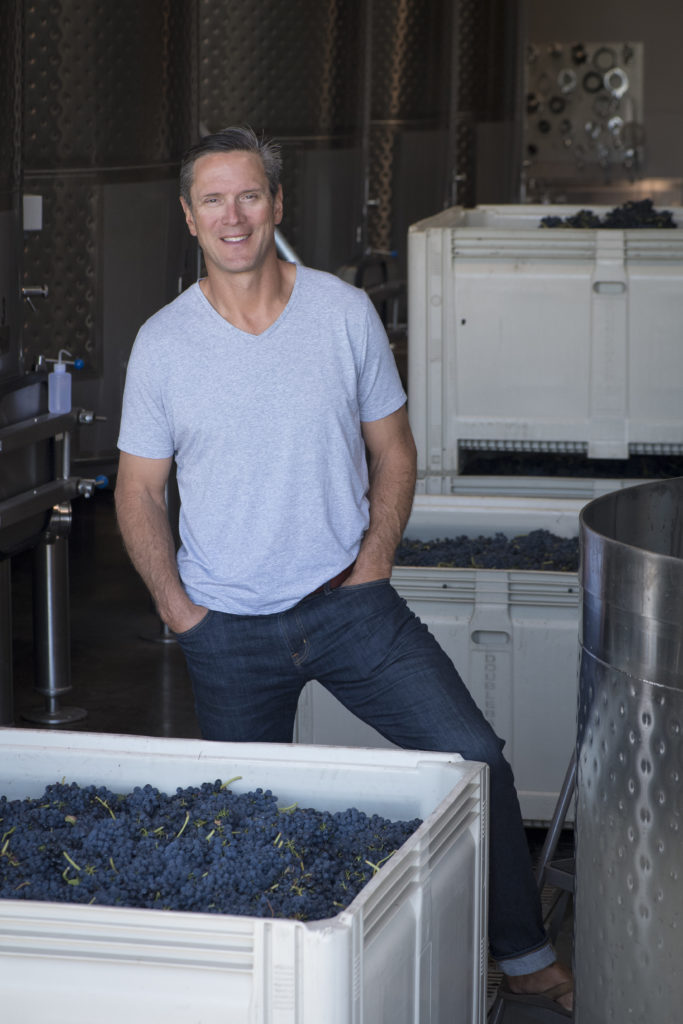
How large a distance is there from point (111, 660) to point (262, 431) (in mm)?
2472

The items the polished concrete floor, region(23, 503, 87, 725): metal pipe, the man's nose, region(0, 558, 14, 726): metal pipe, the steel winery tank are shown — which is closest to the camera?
the steel winery tank

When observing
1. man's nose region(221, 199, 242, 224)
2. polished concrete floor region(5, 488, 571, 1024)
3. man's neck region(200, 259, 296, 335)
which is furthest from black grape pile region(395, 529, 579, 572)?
man's nose region(221, 199, 242, 224)

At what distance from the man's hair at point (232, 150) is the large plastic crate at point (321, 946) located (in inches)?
33.7

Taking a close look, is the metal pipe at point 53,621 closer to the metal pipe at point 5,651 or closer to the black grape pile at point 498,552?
the metal pipe at point 5,651

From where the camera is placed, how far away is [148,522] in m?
2.05

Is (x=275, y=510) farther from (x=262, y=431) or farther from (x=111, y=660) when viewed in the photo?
(x=111, y=660)

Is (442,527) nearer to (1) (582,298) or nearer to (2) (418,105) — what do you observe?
(1) (582,298)

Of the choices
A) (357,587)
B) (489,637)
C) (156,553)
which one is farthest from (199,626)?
(489,637)

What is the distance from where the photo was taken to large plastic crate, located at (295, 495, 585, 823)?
2.85 meters

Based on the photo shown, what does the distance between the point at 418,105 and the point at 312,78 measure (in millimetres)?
1813

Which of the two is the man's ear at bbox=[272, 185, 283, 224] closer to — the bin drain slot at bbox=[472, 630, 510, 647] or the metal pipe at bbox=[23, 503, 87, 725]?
the bin drain slot at bbox=[472, 630, 510, 647]

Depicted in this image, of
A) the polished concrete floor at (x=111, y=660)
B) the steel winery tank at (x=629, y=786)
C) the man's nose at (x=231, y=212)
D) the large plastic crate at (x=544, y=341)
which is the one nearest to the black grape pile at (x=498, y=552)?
the large plastic crate at (x=544, y=341)

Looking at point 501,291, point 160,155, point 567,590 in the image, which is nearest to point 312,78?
point 160,155

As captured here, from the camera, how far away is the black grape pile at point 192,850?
1.47 m
